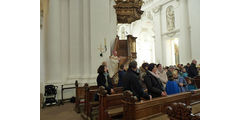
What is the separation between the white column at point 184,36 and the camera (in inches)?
490

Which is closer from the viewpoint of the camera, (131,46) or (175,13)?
(131,46)

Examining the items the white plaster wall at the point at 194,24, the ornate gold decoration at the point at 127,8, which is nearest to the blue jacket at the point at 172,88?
the ornate gold decoration at the point at 127,8

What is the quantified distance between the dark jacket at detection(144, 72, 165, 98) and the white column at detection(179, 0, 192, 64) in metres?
10.3

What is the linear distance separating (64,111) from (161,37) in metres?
12.6

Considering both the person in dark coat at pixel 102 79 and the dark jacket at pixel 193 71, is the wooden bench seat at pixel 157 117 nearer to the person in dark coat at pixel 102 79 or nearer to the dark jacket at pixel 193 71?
the person in dark coat at pixel 102 79

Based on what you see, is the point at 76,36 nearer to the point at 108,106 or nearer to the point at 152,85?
the point at 108,106

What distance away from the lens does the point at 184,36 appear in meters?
12.6

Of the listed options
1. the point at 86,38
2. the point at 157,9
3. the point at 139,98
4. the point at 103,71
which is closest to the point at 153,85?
the point at 139,98

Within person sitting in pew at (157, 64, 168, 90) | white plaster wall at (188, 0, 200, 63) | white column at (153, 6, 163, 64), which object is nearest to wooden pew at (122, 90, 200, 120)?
person sitting in pew at (157, 64, 168, 90)

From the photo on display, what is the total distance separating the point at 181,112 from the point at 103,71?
3.16 m

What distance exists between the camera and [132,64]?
3.09 meters

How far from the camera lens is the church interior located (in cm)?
294

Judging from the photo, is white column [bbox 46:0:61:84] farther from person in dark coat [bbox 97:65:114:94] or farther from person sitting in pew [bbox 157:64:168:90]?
person sitting in pew [bbox 157:64:168:90]
